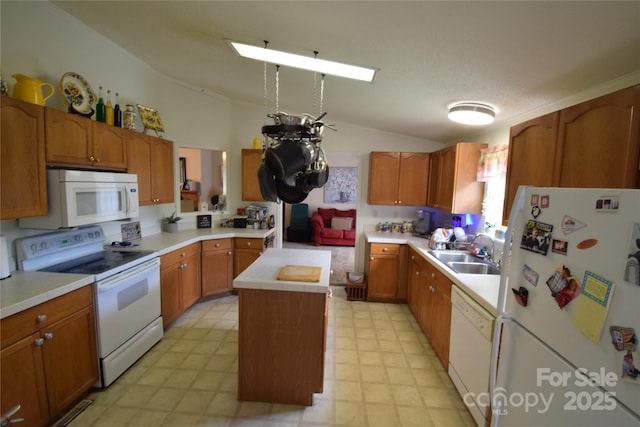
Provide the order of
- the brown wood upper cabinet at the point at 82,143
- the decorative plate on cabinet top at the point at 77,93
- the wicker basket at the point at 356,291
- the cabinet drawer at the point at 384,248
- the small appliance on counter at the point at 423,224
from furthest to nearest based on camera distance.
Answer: the small appliance on counter at the point at 423,224 → the wicker basket at the point at 356,291 → the cabinet drawer at the point at 384,248 → the decorative plate on cabinet top at the point at 77,93 → the brown wood upper cabinet at the point at 82,143

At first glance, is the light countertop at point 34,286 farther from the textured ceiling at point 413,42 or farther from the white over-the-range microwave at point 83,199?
the textured ceiling at point 413,42

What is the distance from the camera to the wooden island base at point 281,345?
1818 mm

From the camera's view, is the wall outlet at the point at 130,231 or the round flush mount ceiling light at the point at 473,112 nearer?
the round flush mount ceiling light at the point at 473,112

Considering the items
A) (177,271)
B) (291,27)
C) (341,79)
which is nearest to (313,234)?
(177,271)

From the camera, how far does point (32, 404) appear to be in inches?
58.5


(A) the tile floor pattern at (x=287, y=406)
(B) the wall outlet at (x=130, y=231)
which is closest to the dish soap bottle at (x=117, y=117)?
(B) the wall outlet at (x=130, y=231)

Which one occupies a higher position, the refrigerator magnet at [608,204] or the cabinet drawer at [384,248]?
the refrigerator magnet at [608,204]

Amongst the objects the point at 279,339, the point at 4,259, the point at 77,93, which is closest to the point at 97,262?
the point at 4,259

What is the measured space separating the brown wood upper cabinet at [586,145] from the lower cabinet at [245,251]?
282 centimetres

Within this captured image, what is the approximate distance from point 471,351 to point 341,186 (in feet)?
20.3

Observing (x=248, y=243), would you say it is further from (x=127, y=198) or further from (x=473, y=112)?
(x=473, y=112)

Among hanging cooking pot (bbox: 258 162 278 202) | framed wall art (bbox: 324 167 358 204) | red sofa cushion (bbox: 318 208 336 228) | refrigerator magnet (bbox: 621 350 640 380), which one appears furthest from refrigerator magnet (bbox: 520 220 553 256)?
framed wall art (bbox: 324 167 358 204)

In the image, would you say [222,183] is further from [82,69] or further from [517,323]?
[517,323]

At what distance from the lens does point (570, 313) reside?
1.00m
